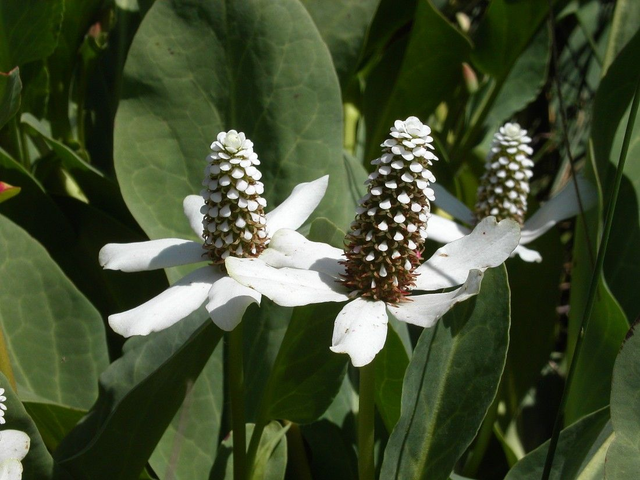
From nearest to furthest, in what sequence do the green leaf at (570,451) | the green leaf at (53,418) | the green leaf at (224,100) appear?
the green leaf at (570,451), the green leaf at (53,418), the green leaf at (224,100)

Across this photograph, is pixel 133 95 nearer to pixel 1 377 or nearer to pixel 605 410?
pixel 1 377

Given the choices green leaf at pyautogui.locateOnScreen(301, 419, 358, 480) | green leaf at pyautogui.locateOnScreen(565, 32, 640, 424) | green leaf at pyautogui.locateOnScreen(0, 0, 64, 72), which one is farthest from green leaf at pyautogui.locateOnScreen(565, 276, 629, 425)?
green leaf at pyautogui.locateOnScreen(0, 0, 64, 72)

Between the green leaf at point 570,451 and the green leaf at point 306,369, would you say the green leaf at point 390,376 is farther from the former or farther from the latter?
the green leaf at point 570,451

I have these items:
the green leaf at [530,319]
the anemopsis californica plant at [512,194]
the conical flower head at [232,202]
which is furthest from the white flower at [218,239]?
the green leaf at [530,319]

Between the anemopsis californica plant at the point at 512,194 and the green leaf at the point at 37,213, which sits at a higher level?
the anemopsis californica plant at the point at 512,194

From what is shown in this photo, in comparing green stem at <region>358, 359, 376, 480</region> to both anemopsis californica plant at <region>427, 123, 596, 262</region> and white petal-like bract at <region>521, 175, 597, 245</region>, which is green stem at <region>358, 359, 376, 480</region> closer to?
anemopsis californica plant at <region>427, 123, 596, 262</region>

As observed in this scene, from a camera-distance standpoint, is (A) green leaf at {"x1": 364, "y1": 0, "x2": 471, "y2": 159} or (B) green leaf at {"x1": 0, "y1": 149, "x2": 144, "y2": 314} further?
(A) green leaf at {"x1": 364, "y1": 0, "x2": 471, "y2": 159}
